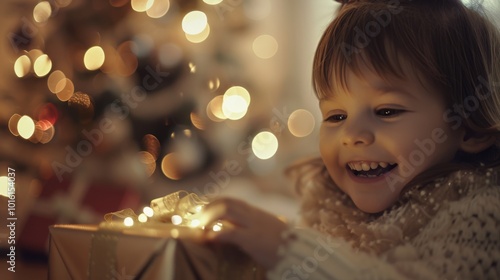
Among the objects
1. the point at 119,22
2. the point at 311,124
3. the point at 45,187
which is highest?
the point at 119,22

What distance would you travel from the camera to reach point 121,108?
1.35 metres

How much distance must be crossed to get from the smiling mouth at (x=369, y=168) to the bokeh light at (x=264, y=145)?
58cm

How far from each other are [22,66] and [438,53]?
1114 millimetres

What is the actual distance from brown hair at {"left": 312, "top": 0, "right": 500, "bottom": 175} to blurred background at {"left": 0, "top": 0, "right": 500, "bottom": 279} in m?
0.48

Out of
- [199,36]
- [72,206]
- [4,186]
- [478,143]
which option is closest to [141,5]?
[199,36]

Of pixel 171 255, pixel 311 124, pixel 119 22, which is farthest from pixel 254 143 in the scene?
pixel 171 255

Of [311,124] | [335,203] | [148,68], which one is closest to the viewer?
[335,203]

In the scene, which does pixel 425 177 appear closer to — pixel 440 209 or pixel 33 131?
pixel 440 209

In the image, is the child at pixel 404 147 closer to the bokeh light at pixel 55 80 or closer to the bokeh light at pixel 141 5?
the bokeh light at pixel 141 5

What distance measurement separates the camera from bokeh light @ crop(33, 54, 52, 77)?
4.83 feet

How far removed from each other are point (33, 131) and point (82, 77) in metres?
0.25

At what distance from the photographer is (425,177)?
32.5 inches

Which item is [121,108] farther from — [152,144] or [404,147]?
[404,147]

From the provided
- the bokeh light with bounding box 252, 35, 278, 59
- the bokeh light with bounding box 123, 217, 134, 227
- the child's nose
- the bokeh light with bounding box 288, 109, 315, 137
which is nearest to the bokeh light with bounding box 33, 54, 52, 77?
the bokeh light with bounding box 252, 35, 278, 59
